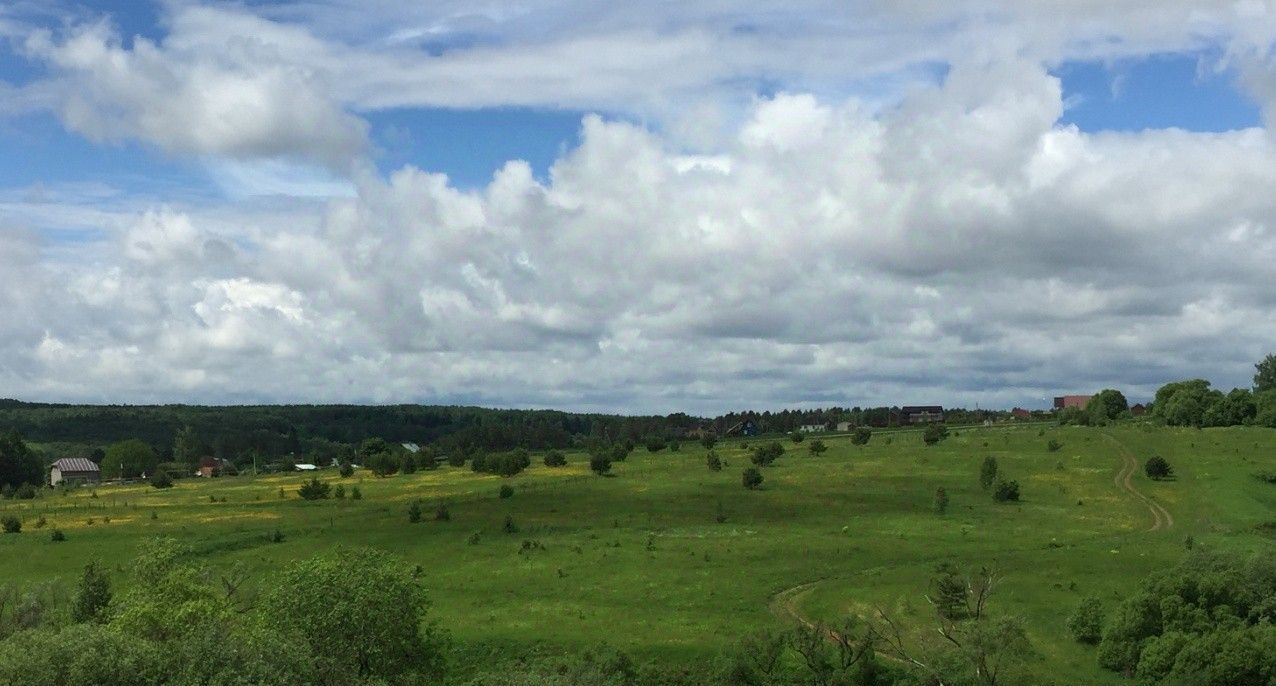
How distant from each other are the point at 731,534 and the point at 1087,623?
43.3 metres

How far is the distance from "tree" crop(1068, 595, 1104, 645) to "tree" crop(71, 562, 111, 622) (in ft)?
215

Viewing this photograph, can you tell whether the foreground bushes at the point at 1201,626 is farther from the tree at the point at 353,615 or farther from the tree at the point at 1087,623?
the tree at the point at 353,615

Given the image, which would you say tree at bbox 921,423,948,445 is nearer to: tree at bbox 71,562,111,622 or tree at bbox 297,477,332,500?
tree at bbox 297,477,332,500

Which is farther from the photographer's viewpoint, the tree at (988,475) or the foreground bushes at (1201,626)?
the tree at (988,475)

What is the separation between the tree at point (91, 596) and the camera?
7606 cm

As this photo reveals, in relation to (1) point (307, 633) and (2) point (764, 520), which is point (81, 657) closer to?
(1) point (307, 633)

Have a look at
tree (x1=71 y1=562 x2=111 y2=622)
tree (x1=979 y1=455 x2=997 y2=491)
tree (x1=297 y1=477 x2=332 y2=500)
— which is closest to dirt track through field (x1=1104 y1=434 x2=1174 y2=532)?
tree (x1=979 y1=455 x2=997 y2=491)

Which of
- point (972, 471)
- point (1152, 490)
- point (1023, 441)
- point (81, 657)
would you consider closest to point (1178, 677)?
point (81, 657)

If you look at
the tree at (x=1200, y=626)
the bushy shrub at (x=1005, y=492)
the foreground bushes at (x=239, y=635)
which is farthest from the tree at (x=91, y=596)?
the bushy shrub at (x=1005, y=492)

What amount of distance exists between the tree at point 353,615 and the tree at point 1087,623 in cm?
4498

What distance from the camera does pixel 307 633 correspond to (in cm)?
6253

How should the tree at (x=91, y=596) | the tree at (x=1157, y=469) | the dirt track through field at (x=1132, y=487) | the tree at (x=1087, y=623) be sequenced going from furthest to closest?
the tree at (x=1157, y=469), the dirt track through field at (x=1132, y=487), the tree at (x=1087, y=623), the tree at (x=91, y=596)

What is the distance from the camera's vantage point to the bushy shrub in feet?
437

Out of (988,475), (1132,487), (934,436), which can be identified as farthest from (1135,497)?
(934,436)
